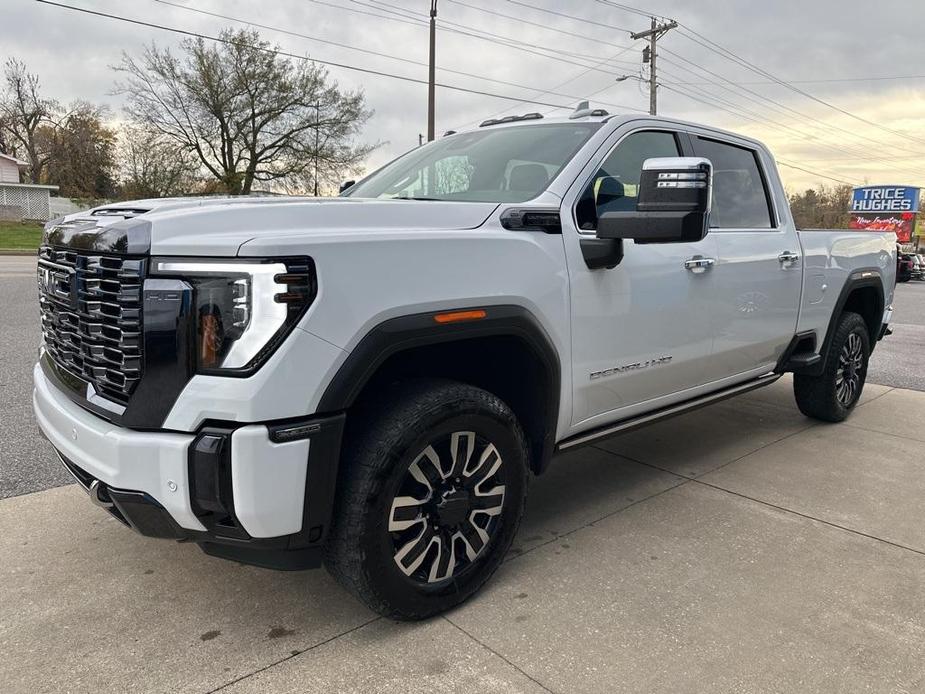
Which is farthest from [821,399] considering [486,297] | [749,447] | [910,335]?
[910,335]

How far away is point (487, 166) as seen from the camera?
3.51 m

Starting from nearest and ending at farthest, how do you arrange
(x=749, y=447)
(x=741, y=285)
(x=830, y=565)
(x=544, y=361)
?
(x=544, y=361)
(x=830, y=565)
(x=741, y=285)
(x=749, y=447)

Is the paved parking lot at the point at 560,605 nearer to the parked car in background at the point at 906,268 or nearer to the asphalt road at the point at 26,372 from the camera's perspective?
the asphalt road at the point at 26,372

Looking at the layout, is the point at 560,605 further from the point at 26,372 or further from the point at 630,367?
the point at 26,372

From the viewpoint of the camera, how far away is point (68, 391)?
2.56 m

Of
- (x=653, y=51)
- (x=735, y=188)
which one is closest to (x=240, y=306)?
(x=735, y=188)

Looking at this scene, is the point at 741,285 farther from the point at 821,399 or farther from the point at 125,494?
the point at 125,494

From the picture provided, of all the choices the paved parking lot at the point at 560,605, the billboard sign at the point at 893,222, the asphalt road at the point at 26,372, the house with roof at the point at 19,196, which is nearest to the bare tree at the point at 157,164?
the house with roof at the point at 19,196

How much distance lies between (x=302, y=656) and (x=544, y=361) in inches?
54.4

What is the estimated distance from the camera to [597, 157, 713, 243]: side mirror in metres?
2.63

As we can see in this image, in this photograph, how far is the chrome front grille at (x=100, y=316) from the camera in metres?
2.15

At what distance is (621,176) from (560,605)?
1965 mm

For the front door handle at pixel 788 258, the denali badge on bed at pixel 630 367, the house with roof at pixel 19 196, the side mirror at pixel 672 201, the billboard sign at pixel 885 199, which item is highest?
the billboard sign at pixel 885 199

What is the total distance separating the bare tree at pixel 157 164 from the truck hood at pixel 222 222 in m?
32.1
